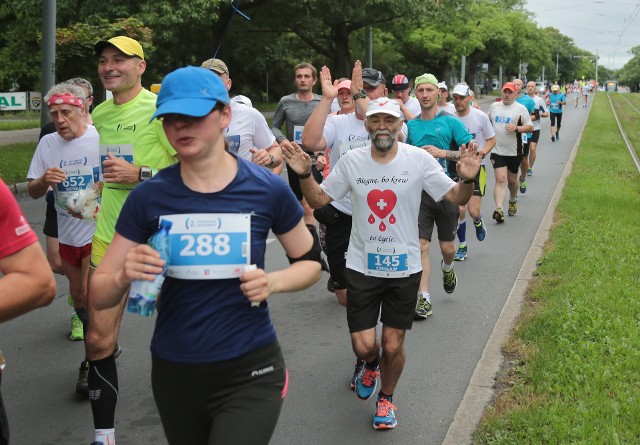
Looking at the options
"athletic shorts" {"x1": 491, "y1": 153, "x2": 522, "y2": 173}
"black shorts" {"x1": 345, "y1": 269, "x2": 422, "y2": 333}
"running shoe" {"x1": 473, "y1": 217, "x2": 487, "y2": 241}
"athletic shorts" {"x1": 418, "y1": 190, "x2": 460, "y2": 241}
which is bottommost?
"running shoe" {"x1": 473, "y1": 217, "x2": 487, "y2": 241}

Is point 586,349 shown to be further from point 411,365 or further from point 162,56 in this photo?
A: point 162,56

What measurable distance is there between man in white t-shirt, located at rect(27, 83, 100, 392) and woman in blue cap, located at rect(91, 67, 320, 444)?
2.74 metres

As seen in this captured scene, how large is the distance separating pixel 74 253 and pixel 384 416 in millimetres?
2426

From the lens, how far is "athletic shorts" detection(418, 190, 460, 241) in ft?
24.5

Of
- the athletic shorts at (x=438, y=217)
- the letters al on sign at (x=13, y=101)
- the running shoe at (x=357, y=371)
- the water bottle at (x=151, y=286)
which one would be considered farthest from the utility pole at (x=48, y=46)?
the letters al on sign at (x=13, y=101)

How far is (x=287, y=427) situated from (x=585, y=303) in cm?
308

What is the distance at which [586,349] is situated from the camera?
5.75 m

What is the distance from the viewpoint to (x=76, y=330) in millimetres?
6629

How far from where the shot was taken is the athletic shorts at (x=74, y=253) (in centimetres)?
583

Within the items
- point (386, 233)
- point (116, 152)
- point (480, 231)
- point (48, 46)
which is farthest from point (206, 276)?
point (48, 46)

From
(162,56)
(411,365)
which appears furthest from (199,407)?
(162,56)

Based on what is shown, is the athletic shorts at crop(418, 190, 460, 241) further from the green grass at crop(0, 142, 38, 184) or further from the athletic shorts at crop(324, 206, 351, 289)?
the green grass at crop(0, 142, 38, 184)

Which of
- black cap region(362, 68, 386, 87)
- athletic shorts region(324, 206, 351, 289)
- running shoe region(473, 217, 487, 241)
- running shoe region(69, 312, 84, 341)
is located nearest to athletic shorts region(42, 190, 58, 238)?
running shoe region(69, 312, 84, 341)

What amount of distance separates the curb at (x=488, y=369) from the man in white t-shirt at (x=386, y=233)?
1.33 feet
